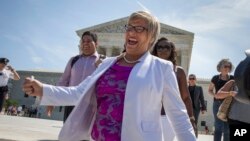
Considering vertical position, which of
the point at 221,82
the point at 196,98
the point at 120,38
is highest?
the point at 120,38

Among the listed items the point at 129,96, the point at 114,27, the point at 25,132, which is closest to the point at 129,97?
the point at 129,96

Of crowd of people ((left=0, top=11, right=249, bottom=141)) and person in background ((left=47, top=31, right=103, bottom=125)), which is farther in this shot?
person in background ((left=47, top=31, right=103, bottom=125))

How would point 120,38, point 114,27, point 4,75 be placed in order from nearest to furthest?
point 4,75 < point 120,38 < point 114,27

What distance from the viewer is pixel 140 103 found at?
80.4 inches

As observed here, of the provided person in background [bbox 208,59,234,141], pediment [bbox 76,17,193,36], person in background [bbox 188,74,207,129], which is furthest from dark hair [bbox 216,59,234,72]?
pediment [bbox 76,17,193,36]

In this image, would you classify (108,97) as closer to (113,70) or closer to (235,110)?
(113,70)

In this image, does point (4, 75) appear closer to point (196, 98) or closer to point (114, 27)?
point (196, 98)

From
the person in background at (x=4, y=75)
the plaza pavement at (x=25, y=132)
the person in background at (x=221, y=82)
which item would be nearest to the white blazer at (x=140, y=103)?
the plaza pavement at (x=25, y=132)

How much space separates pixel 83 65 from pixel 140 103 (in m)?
2.63

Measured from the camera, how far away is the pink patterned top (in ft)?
6.97

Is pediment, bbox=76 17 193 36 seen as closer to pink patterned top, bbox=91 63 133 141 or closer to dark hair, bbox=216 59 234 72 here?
dark hair, bbox=216 59 234 72

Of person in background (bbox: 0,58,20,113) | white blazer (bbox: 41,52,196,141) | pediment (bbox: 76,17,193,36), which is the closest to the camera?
white blazer (bbox: 41,52,196,141)

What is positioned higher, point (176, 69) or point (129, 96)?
point (176, 69)

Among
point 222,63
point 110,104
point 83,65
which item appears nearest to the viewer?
point 110,104
